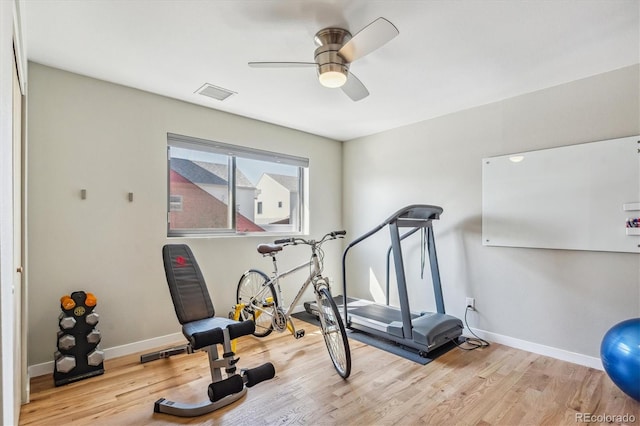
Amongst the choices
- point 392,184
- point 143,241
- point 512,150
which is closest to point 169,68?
point 143,241

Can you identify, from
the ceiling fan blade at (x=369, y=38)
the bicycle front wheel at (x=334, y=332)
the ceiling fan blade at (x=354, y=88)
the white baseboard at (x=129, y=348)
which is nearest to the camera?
the ceiling fan blade at (x=369, y=38)

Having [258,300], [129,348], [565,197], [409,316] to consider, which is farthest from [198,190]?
[565,197]

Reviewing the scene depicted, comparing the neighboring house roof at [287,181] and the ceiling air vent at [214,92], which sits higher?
the ceiling air vent at [214,92]

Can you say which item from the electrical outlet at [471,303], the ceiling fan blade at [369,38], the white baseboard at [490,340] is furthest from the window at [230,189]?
the electrical outlet at [471,303]

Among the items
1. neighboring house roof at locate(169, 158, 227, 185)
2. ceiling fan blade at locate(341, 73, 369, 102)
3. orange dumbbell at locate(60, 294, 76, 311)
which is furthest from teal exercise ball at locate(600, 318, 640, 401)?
orange dumbbell at locate(60, 294, 76, 311)

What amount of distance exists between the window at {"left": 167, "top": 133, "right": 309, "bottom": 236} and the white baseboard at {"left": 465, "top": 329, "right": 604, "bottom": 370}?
104 inches

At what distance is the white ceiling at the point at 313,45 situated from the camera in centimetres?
187

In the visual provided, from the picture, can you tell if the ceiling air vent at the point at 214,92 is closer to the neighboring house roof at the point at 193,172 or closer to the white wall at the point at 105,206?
the white wall at the point at 105,206

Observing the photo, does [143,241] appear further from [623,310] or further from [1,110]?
[623,310]

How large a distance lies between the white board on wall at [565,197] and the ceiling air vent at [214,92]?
2700 millimetres

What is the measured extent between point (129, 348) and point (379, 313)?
2.51 meters

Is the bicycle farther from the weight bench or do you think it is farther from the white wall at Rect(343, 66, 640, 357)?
the white wall at Rect(343, 66, 640, 357)

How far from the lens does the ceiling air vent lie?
2.94 meters

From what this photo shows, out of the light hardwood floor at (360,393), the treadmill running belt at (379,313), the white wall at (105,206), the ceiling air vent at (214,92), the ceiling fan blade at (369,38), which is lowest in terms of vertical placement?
the light hardwood floor at (360,393)
